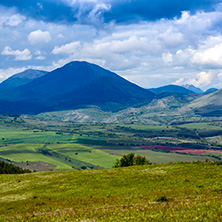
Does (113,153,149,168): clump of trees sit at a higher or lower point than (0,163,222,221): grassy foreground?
lower

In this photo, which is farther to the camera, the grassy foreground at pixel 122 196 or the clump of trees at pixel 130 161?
the clump of trees at pixel 130 161

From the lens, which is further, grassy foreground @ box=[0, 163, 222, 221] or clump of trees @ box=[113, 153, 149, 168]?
clump of trees @ box=[113, 153, 149, 168]

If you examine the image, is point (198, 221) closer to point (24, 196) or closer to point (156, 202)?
point (156, 202)

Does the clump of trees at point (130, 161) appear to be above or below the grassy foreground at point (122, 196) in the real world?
below

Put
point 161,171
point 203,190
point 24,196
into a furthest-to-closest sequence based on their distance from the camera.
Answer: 1. point 161,171
2. point 24,196
3. point 203,190

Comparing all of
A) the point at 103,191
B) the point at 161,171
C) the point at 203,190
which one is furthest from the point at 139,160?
the point at 203,190

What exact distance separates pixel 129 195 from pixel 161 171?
16535 mm

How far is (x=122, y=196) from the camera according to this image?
36.3m

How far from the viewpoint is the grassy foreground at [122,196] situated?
25.0 m

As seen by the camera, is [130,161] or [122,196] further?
[130,161]

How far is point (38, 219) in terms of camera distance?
26.7 meters

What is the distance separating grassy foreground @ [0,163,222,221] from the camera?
81.9 ft

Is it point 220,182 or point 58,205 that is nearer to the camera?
point 58,205

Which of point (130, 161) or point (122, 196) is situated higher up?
point (122, 196)
